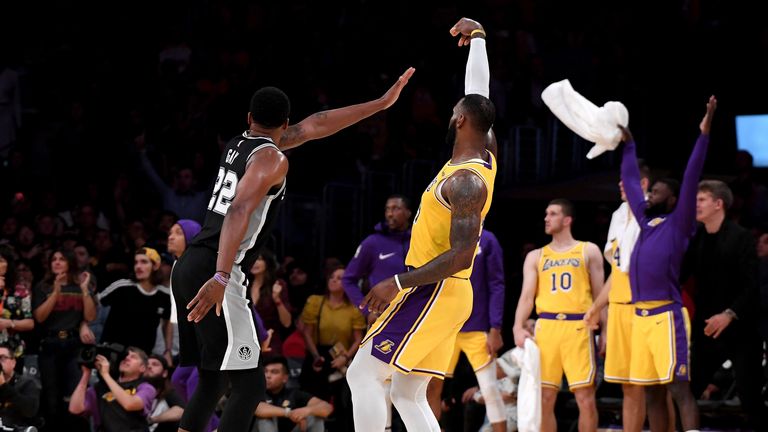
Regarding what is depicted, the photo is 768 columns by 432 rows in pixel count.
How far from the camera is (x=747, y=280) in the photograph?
812 cm

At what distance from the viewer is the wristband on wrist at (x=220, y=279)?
5013 millimetres

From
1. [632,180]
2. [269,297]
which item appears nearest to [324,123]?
[632,180]

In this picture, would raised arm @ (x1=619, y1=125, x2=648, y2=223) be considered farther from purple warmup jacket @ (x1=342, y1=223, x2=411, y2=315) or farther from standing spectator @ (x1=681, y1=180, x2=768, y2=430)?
purple warmup jacket @ (x1=342, y1=223, x2=411, y2=315)

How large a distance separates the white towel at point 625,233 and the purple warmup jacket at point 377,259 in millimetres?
1704

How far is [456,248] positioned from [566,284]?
348cm

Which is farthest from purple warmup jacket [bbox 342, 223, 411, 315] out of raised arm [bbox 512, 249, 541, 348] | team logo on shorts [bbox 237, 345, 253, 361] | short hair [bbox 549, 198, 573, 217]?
team logo on shorts [bbox 237, 345, 253, 361]

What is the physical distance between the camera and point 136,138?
12.3 metres

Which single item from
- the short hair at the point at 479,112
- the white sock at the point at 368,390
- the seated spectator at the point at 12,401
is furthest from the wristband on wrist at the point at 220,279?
the seated spectator at the point at 12,401

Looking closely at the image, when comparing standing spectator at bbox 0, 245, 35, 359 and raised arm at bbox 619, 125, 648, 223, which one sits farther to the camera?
standing spectator at bbox 0, 245, 35, 359

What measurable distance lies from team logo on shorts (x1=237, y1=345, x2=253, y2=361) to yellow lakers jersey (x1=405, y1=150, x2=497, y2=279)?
919 millimetres

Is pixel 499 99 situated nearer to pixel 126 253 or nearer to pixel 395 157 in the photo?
pixel 395 157

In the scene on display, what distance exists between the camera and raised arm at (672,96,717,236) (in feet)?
24.8

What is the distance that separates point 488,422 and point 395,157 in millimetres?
4238

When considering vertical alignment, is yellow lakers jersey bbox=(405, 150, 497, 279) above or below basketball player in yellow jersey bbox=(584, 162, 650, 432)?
above
